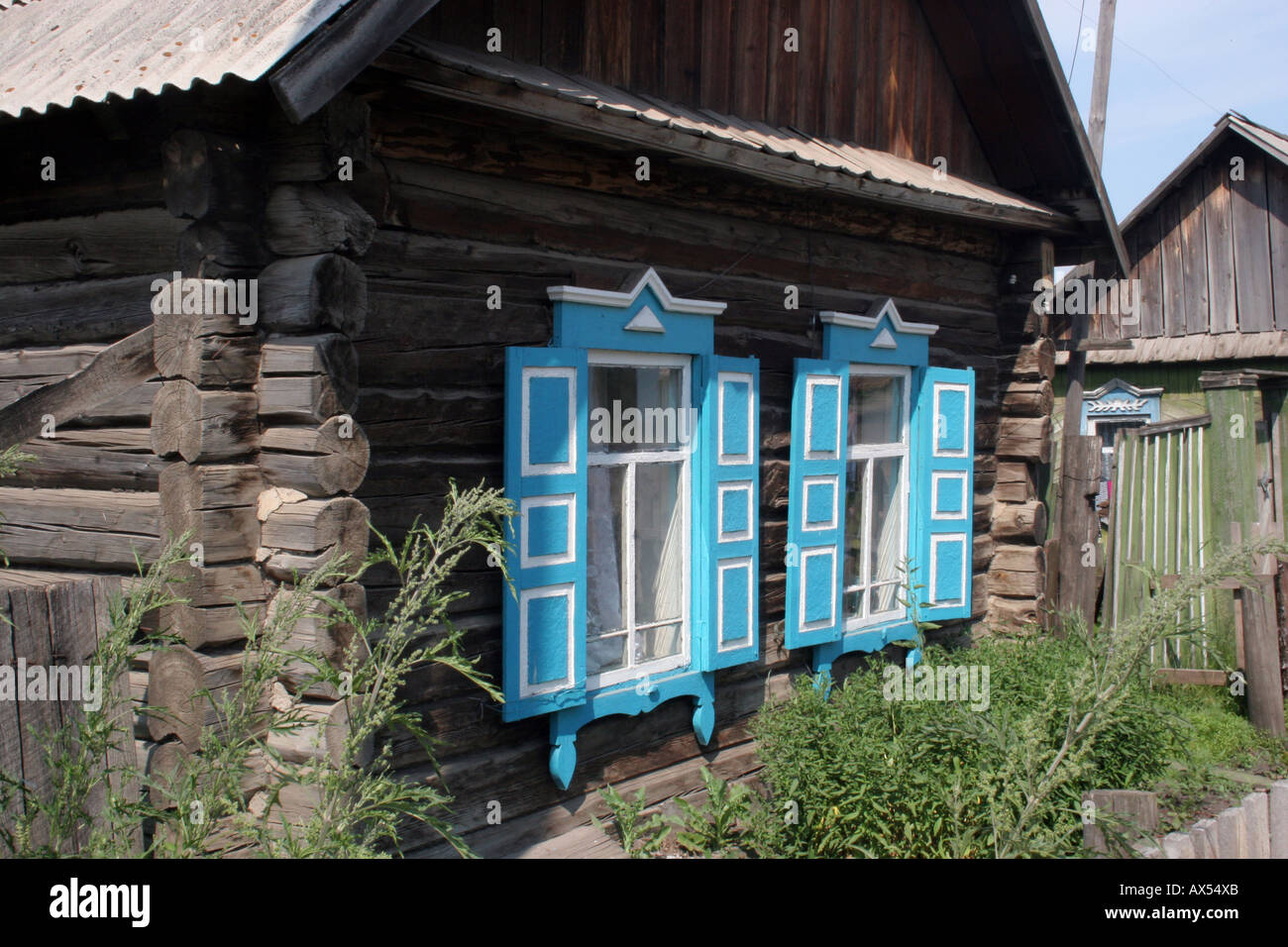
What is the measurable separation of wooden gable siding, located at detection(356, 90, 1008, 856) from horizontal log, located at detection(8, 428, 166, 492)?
2.76 ft

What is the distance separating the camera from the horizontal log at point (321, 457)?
378 cm

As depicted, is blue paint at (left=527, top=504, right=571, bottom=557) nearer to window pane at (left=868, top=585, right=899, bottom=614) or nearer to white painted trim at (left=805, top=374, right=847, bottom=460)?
white painted trim at (left=805, top=374, right=847, bottom=460)

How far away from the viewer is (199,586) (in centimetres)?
379

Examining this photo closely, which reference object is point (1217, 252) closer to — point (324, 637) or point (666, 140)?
point (666, 140)

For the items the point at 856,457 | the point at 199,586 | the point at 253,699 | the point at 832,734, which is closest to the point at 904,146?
the point at 856,457

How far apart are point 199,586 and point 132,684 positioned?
688 millimetres

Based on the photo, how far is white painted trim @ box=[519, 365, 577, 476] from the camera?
4488 mm

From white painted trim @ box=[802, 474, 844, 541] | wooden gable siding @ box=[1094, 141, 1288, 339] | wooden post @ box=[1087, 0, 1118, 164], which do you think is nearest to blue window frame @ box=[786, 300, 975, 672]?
white painted trim @ box=[802, 474, 844, 541]

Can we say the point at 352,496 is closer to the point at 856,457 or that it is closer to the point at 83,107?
the point at 83,107

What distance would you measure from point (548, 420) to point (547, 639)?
2.94ft

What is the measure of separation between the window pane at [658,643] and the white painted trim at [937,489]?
2.32 meters

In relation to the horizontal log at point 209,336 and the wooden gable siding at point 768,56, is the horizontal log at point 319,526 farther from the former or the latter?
the wooden gable siding at point 768,56

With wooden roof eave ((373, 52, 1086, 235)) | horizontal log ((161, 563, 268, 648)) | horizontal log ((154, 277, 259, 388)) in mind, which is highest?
wooden roof eave ((373, 52, 1086, 235))

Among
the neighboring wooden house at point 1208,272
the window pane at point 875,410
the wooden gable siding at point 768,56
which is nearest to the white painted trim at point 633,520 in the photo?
the wooden gable siding at point 768,56
